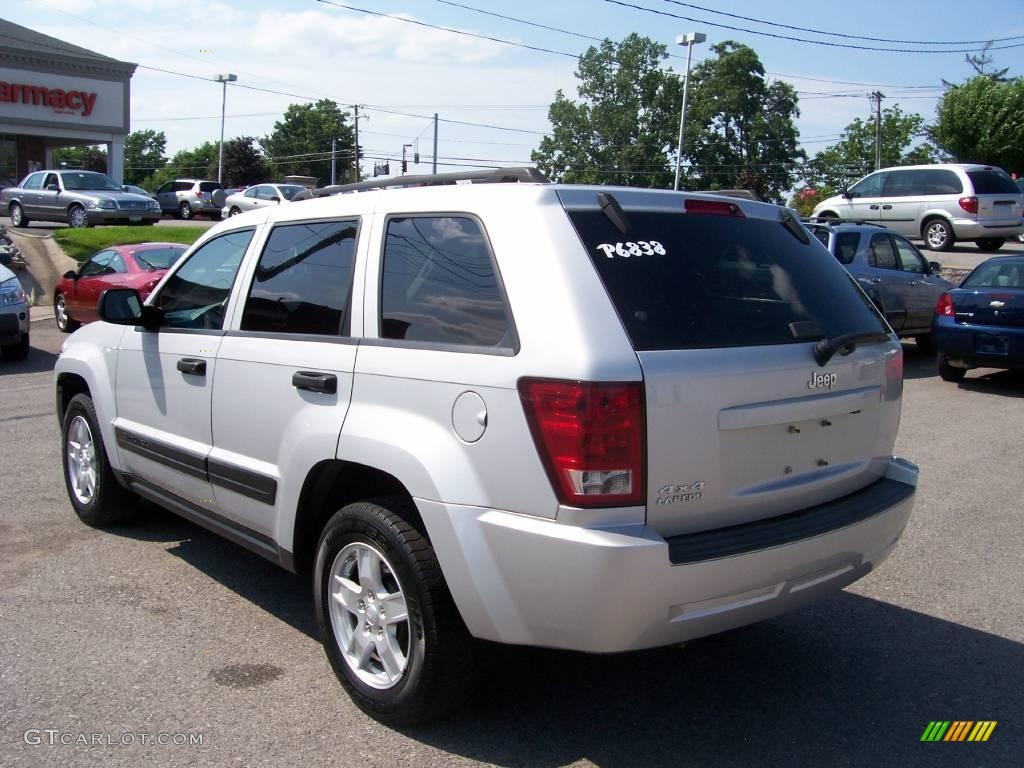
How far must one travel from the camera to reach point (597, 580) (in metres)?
2.96

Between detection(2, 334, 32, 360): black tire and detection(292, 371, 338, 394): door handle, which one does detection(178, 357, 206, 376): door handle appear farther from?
detection(2, 334, 32, 360): black tire

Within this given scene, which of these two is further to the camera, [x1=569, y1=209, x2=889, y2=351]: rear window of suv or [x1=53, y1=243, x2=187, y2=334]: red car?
[x1=53, y1=243, x2=187, y2=334]: red car

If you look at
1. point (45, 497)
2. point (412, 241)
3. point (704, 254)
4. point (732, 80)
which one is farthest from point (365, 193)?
point (732, 80)

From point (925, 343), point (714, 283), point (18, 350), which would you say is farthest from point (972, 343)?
point (18, 350)

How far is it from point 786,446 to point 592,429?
2.81 feet

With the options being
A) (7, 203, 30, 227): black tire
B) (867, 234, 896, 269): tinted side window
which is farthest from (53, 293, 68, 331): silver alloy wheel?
(7, 203, 30, 227): black tire

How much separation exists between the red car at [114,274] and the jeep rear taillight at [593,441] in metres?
12.4

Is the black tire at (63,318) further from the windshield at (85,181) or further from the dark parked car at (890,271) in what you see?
the windshield at (85,181)

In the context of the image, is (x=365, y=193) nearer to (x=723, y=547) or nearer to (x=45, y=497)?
(x=723, y=547)

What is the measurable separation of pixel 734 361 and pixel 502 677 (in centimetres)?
167

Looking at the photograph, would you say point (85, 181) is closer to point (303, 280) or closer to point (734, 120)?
point (303, 280)

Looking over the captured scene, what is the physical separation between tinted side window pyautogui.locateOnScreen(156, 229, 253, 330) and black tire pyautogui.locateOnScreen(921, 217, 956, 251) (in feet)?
62.9

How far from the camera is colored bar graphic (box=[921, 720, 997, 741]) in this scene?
3.59m

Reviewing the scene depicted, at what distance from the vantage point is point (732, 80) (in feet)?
231
